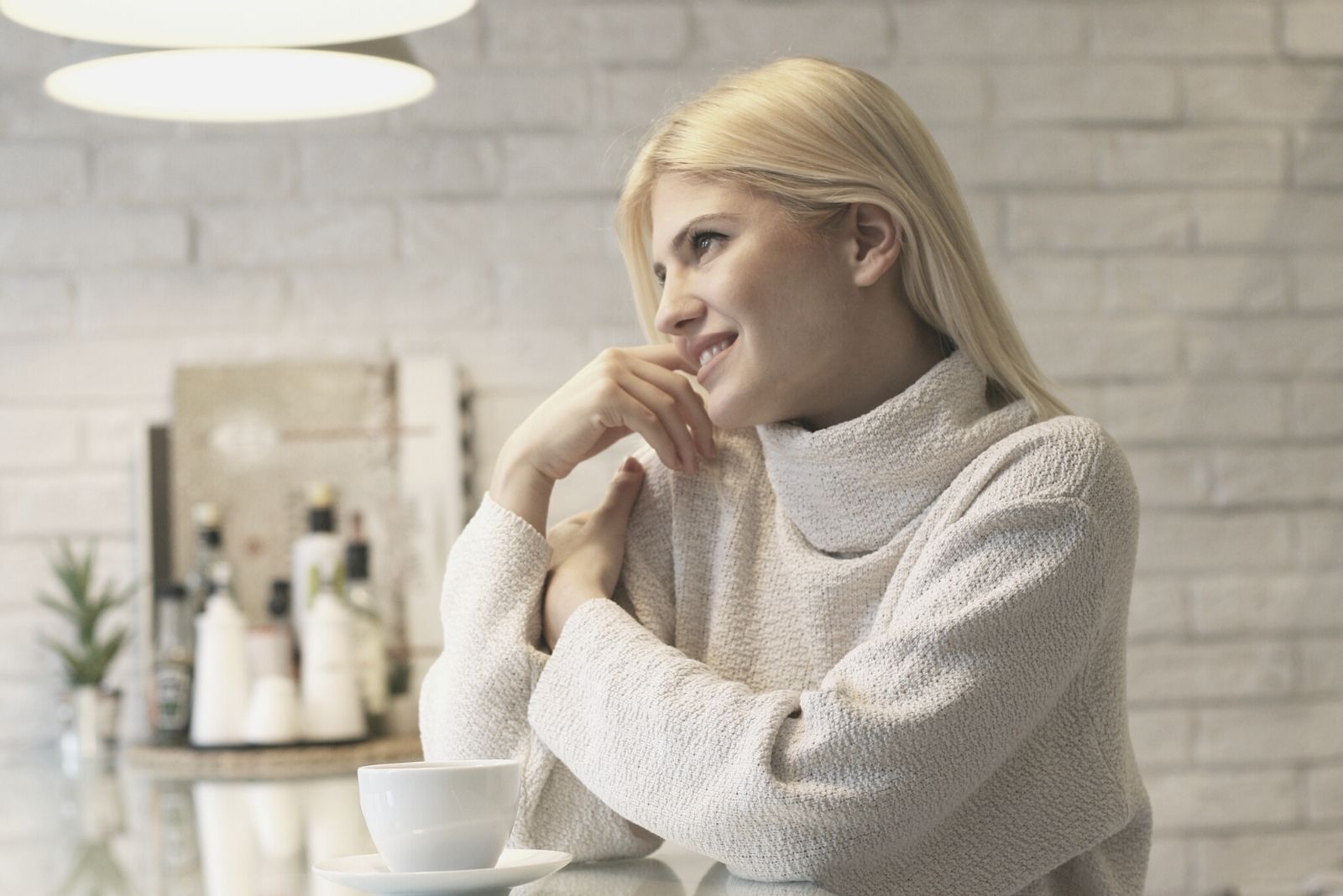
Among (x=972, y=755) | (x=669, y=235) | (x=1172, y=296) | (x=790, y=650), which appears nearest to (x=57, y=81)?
(x=669, y=235)

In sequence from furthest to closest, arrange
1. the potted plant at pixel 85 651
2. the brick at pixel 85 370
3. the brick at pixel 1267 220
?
the brick at pixel 1267 220, the brick at pixel 85 370, the potted plant at pixel 85 651

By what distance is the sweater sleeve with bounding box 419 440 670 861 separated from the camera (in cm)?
103

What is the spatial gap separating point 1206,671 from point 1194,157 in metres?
0.77

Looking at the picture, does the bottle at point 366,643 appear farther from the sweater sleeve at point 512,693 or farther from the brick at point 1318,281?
the brick at point 1318,281

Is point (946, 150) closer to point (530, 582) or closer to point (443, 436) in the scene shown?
point (443, 436)

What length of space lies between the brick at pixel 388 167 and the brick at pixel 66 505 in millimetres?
518

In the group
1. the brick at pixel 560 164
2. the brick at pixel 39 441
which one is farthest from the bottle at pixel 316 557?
the brick at pixel 560 164

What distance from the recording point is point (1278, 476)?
2320mm

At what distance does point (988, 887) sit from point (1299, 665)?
5.07 ft

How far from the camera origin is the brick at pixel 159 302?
2246mm

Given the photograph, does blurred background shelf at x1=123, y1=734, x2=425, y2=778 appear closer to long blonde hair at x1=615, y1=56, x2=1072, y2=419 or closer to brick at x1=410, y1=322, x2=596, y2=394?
brick at x1=410, y1=322, x2=596, y2=394

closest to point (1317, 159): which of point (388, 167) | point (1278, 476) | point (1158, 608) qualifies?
point (1278, 476)

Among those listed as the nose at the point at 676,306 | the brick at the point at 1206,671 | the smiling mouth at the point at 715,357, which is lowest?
the brick at the point at 1206,671

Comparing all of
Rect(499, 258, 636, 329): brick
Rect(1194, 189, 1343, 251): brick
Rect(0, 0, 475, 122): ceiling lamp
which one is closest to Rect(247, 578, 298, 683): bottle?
Rect(499, 258, 636, 329): brick
